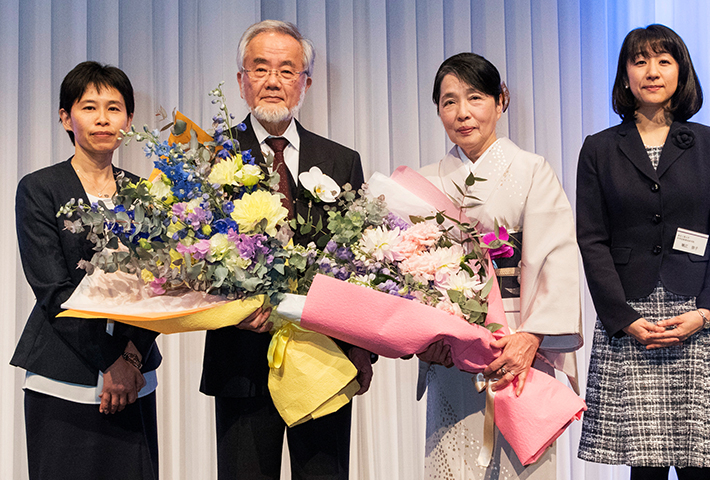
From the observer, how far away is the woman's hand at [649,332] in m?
1.82

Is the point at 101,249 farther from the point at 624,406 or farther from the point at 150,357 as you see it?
the point at 624,406

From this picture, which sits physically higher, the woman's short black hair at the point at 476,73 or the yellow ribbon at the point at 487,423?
the woman's short black hair at the point at 476,73

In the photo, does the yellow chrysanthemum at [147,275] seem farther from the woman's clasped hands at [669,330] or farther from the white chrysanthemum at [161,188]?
the woman's clasped hands at [669,330]

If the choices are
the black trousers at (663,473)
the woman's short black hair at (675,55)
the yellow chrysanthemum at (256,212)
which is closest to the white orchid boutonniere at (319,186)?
the yellow chrysanthemum at (256,212)

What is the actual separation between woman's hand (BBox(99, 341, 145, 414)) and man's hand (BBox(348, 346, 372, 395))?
59cm

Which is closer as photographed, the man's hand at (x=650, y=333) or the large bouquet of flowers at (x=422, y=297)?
the large bouquet of flowers at (x=422, y=297)

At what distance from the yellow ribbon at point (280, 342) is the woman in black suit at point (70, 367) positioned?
44 cm

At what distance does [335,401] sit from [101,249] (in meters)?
0.65

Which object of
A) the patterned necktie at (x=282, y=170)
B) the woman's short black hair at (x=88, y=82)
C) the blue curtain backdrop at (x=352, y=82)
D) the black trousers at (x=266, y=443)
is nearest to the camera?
the black trousers at (x=266, y=443)

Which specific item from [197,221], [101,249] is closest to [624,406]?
[197,221]

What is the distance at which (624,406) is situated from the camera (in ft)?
6.13

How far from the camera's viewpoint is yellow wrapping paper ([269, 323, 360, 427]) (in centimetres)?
148

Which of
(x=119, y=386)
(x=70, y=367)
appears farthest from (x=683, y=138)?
(x=70, y=367)

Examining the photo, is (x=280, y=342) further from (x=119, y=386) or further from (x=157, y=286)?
(x=119, y=386)
